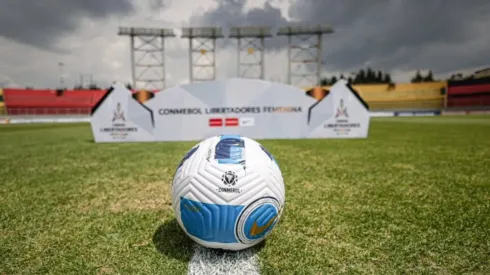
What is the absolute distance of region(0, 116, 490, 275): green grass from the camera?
204 centimetres

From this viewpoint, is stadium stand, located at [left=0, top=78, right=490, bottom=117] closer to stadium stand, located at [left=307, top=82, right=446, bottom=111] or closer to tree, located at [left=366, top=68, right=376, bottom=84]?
stadium stand, located at [left=307, top=82, right=446, bottom=111]

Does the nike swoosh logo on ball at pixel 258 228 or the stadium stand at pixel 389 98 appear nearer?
the nike swoosh logo on ball at pixel 258 228

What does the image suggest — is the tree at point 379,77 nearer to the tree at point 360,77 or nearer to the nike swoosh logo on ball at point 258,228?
the tree at point 360,77

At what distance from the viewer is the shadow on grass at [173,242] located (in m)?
2.15

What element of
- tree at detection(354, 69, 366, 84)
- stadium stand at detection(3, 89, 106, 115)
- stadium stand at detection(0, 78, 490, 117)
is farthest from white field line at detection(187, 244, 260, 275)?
tree at detection(354, 69, 366, 84)

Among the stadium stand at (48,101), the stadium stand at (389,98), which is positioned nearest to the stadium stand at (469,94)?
the stadium stand at (389,98)

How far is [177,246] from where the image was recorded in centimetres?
227

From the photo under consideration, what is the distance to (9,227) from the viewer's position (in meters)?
2.74

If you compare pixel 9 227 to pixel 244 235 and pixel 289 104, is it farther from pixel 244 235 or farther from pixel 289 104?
pixel 289 104

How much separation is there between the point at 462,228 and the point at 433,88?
61.6m

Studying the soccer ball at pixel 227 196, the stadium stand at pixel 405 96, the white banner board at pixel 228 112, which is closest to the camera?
the soccer ball at pixel 227 196

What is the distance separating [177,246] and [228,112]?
8.30 metres

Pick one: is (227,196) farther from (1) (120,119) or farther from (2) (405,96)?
(2) (405,96)

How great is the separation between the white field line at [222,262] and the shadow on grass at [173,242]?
0.07 metres
